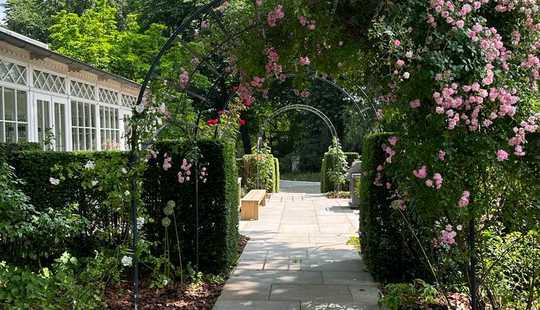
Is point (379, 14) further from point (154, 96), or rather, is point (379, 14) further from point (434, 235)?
point (154, 96)

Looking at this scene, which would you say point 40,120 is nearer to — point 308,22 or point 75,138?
point 75,138

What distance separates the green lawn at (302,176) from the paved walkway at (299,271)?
18422 mm

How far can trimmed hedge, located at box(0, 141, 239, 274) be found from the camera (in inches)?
225

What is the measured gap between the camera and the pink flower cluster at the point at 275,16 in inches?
154

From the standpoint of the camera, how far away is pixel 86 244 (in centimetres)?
587

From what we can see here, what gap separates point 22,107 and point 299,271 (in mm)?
5729

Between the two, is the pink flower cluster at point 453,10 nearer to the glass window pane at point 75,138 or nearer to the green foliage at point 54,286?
the green foliage at point 54,286

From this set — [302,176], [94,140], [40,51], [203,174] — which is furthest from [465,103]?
[302,176]

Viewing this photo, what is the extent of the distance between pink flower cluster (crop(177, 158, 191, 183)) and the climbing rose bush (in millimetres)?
2428

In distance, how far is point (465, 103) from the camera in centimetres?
317

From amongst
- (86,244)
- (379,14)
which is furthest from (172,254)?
(379,14)

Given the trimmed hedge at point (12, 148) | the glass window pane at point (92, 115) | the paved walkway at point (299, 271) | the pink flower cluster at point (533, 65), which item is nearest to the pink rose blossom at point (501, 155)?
the pink flower cluster at point (533, 65)

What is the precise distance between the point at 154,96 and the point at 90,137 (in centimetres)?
834

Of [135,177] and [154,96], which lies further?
[154,96]
